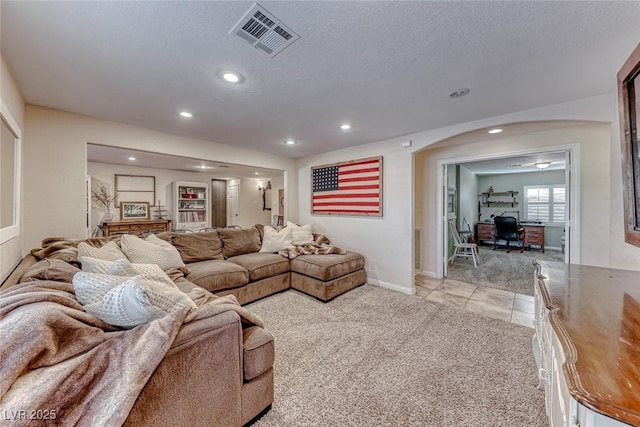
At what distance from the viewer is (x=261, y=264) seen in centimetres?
329

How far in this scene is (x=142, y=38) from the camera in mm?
1463

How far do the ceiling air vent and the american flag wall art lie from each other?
261 cm

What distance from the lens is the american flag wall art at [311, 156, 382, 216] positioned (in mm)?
3910

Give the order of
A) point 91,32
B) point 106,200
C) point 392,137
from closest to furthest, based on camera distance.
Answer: point 91,32 → point 392,137 → point 106,200

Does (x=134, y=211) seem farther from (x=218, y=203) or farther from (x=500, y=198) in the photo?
(x=500, y=198)

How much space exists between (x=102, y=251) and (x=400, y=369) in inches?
110

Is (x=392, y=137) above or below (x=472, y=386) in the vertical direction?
above

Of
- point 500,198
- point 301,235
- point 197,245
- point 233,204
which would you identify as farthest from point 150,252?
point 500,198

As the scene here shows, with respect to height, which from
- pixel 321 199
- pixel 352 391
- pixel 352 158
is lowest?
pixel 352 391

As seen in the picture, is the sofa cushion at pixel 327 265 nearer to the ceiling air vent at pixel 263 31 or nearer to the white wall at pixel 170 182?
the ceiling air vent at pixel 263 31

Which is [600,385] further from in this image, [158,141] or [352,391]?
[158,141]

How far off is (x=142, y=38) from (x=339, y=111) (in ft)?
5.62

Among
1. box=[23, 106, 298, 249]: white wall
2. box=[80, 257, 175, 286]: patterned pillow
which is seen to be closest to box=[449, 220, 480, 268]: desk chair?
box=[80, 257, 175, 286]: patterned pillow

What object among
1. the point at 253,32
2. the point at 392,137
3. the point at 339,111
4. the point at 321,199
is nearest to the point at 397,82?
the point at 339,111
